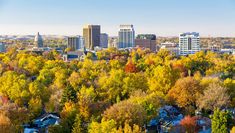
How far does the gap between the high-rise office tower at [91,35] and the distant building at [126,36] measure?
5537 mm

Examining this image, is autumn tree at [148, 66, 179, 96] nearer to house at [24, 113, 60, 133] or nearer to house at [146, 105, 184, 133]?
house at [146, 105, 184, 133]

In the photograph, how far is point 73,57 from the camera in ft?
192

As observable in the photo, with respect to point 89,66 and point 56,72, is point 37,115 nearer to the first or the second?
point 56,72

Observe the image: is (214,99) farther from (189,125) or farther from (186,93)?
(189,125)

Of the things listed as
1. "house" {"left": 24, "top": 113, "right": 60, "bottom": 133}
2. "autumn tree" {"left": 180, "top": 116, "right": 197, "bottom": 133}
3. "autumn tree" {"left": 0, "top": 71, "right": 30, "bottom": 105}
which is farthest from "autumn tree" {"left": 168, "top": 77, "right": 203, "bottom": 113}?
"autumn tree" {"left": 0, "top": 71, "right": 30, "bottom": 105}

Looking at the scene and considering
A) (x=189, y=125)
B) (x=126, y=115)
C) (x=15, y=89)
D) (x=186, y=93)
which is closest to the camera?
(x=126, y=115)

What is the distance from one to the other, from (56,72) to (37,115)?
36.3 ft

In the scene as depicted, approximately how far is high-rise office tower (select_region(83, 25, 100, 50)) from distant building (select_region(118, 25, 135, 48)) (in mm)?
5537

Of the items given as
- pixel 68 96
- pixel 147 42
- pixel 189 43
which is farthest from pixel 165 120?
pixel 147 42

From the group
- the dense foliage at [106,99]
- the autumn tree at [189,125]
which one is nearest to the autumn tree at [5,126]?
the dense foliage at [106,99]

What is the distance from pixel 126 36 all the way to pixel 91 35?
28.2 ft

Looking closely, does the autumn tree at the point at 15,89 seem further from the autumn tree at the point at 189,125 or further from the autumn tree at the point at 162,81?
the autumn tree at the point at 189,125

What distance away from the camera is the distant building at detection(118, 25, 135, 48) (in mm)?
102812

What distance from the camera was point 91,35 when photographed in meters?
104
